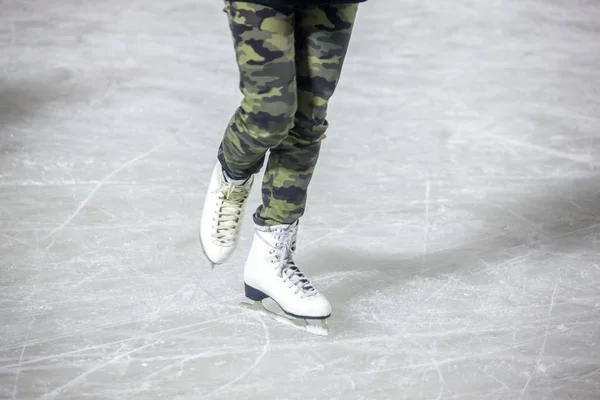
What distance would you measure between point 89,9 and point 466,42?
2.01 metres

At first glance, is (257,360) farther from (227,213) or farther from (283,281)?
(227,213)

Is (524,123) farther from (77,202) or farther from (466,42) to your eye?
(77,202)

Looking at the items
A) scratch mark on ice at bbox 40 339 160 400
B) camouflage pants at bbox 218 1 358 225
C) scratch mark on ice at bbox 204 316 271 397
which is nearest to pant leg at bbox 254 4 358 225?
camouflage pants at bbox 218 1 358 225

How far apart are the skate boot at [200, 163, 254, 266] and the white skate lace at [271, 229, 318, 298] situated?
10 centimetres

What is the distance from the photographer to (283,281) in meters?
1.79

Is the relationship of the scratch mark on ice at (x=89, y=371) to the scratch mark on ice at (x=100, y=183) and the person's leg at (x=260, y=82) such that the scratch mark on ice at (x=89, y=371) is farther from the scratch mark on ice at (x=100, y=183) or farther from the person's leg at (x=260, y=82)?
the scratch mark on ice at (x=100, y=183)

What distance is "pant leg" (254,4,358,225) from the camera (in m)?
1.55

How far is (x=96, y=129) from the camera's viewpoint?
9.37 feet

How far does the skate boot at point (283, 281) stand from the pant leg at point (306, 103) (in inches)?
1.6

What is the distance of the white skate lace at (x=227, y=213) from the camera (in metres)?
1.80

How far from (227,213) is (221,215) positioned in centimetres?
1

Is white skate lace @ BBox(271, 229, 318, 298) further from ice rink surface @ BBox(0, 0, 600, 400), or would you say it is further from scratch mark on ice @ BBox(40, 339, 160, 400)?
scratch mark on ice @ BBox(40, 339, 160, 400)

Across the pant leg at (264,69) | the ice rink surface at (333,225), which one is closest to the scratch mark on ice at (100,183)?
the ice rink surface at (333,225)

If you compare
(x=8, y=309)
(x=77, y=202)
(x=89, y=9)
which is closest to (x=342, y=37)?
(x=8, y=309)
